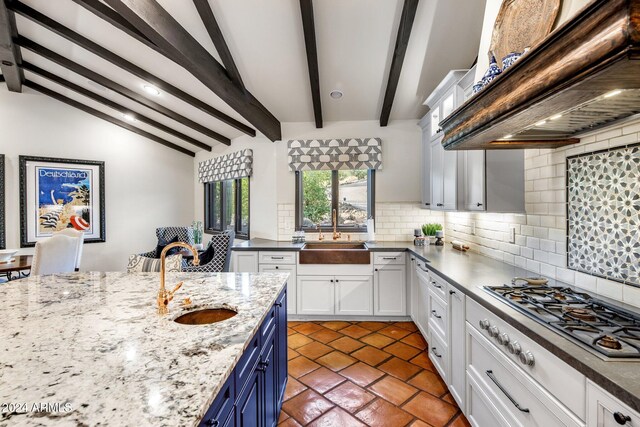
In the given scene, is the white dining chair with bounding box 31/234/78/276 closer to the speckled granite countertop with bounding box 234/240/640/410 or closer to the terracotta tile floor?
the terracotta tile floor

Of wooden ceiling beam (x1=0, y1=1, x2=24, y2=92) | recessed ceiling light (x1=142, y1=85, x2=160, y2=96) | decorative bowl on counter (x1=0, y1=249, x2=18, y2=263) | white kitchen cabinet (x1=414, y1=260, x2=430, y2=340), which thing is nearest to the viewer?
white kitchen cabinet (x1=414, y1=260, x2=430, y2=340)

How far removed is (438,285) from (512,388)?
40.7 inches

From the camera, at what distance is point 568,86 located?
2.99ft

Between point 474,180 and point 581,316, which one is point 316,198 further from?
point 581,316

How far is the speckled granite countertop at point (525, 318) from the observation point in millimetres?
846

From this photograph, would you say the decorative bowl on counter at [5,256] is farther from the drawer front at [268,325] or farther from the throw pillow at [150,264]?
the drawer front at [268,325]

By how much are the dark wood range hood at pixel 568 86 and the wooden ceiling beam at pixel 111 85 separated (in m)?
4.08

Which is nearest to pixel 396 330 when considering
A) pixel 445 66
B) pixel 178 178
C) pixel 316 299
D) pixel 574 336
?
pixel 316 299

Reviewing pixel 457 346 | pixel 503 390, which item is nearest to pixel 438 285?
pixel 457 346

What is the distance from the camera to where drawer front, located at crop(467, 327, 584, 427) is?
3.63ft

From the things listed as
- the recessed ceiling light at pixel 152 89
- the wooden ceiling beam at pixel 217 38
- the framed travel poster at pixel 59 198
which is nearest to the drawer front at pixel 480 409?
the wooden ceiling beam at pixel 217 38

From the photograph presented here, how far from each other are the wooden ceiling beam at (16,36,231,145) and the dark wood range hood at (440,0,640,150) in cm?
408

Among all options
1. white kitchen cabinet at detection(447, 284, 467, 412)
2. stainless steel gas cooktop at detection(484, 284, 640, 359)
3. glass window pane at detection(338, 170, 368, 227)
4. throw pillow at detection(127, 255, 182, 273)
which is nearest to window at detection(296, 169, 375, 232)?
glass window pane at detection(338, 170, 368, 227)

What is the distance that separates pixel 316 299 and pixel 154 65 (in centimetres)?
327
